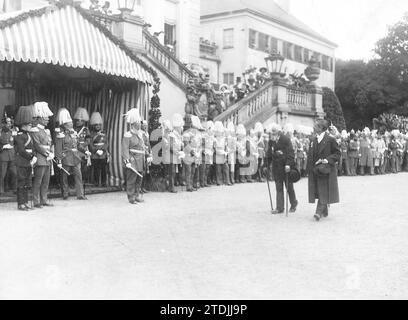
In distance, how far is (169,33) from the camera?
3128 cm

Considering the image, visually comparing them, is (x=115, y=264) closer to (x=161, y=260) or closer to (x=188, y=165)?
(x=161, y=260)

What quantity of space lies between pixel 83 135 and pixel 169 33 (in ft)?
56.9

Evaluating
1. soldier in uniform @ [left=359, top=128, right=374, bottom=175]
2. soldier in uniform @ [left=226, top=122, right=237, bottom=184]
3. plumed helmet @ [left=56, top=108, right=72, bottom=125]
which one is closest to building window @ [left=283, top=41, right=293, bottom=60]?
soldier in uniform @ [left=359, top=128, right=374, bottom=175]

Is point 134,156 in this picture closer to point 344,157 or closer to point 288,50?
point 344,157

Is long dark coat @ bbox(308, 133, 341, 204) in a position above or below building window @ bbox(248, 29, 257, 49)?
below

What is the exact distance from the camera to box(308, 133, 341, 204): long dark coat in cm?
1117

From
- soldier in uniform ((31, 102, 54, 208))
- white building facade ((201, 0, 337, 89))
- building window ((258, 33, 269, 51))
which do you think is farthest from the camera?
building window ((258, 33, 269, 51))

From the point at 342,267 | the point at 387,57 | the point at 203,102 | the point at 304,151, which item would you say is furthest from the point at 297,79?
the point at 387,57

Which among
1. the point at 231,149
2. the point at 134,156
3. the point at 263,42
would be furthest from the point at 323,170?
the point at 263,42

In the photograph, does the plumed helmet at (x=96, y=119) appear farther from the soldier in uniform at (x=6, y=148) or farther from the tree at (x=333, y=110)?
the tree at (x=333, y=110)

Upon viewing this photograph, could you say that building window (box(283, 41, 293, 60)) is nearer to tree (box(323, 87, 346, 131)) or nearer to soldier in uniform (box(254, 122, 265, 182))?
tree (box(323, 87, 346, 131))

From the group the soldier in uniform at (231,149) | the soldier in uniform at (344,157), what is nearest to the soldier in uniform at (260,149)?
the soldier in uniform at (231,149)

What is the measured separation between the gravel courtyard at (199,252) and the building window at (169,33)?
1921 centimetres

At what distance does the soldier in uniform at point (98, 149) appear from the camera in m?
15.4
